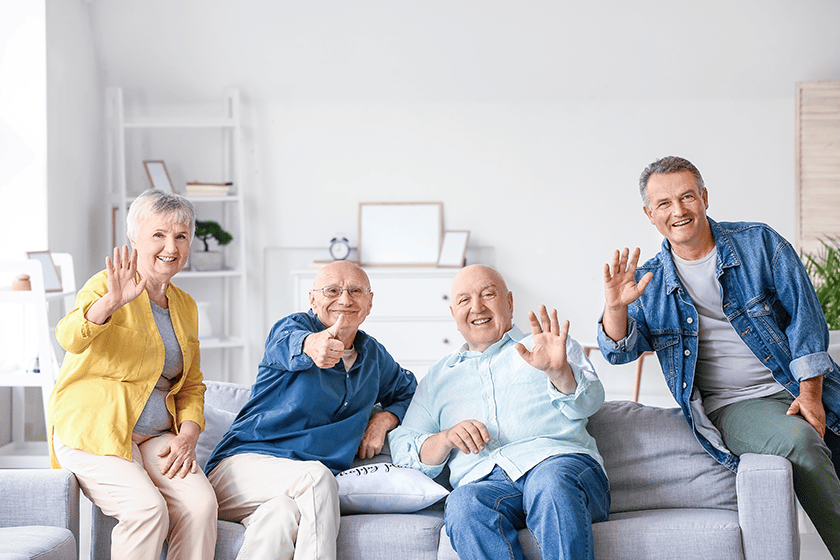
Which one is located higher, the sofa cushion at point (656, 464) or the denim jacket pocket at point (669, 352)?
the denim jacket pocket at point (669, 352)

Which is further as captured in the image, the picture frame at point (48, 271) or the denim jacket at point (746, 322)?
the picture frame at point (48, 271)

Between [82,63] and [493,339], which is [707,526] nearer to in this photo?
[493,339]

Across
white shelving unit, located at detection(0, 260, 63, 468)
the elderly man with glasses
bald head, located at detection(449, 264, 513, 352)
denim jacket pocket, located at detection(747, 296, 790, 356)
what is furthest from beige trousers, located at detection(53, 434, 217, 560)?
white shelving unit, located at detection(0, 260, 63, 468)

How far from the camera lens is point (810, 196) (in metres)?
4.31

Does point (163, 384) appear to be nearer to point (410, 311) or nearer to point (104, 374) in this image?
point (104, 374)

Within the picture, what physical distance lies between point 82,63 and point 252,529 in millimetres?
3500

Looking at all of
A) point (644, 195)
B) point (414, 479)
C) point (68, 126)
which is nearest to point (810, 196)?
point (644, 195)

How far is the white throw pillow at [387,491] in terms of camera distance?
1.88 meters

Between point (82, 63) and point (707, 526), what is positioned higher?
point (82, 63)

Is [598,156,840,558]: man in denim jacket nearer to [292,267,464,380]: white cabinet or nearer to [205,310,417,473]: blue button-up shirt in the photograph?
[205,310,417,473]: blue button-up shirt

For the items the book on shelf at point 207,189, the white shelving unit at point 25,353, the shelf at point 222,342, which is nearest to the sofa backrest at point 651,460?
the white shelving unit at point 25,353

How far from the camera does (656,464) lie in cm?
199

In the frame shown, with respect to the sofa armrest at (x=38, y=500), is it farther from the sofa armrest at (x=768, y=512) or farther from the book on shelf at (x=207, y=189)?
the book on shelf at (x=207, y=189)

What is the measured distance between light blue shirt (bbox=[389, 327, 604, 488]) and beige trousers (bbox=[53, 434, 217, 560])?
1.69 feet
